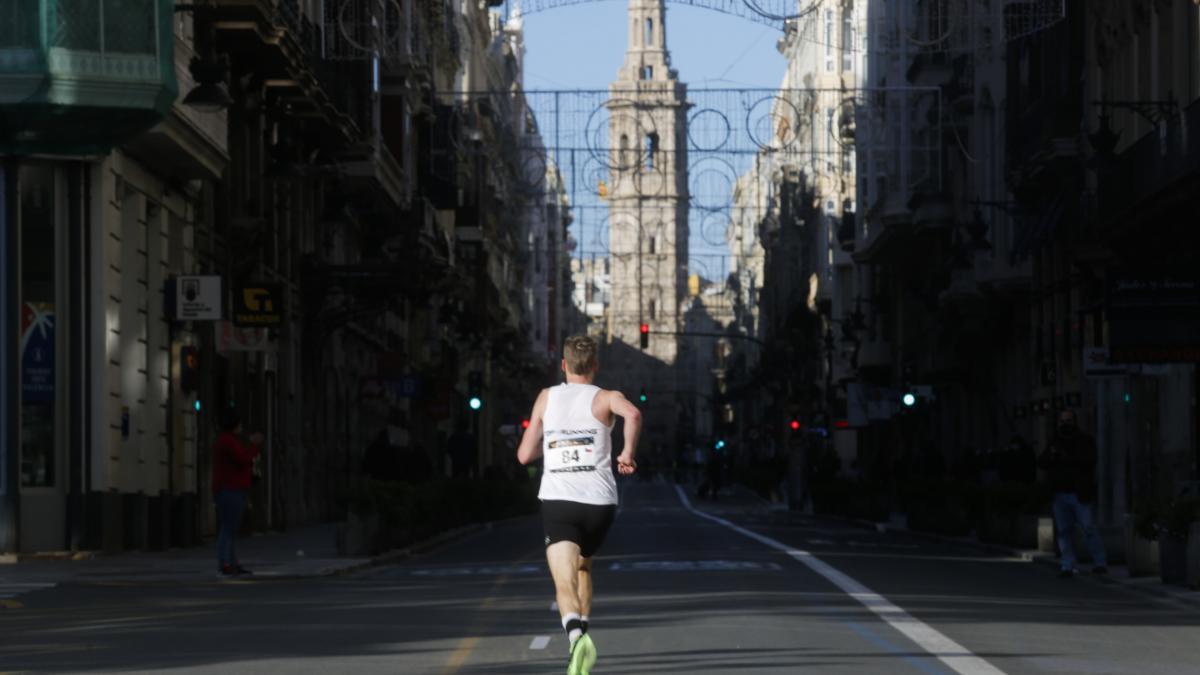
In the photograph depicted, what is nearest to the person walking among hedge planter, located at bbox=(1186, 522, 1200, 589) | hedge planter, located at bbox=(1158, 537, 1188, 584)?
hedge planter, located at bbox=(1158, 537, 1188, 584)

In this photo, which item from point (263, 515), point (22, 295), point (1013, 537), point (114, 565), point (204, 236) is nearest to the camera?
point (114, 565)

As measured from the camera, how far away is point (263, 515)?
43.4 m

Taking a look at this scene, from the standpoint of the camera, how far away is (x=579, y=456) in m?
13.5

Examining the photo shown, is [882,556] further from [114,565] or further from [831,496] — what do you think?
[831,496]

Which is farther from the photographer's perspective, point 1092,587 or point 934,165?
point 934,165

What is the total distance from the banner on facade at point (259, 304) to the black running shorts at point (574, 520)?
79.2ft

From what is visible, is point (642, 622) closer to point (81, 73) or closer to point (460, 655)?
point (460, 655)

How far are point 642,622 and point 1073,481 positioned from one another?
10.6 meters

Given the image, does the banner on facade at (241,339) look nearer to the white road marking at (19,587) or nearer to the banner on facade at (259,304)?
the banner on facade at (259,304)

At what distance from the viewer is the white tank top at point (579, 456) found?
13.5m

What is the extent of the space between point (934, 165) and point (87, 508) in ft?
137

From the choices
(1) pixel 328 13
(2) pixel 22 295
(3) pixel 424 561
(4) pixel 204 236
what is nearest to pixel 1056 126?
(1) pixel 328 13

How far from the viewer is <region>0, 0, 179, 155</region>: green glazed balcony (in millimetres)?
28906

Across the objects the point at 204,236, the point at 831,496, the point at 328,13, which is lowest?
the point at 831,496
